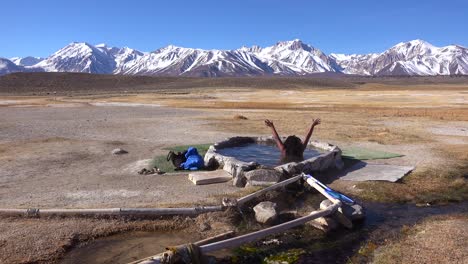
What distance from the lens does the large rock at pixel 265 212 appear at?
374 inches

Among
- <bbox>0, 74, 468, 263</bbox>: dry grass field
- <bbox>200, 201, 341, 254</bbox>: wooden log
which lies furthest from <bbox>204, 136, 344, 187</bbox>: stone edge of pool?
<bbox>200, 201, 341, 254</bbox>: wooden log

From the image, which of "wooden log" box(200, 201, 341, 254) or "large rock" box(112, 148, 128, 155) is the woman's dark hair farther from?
"large rock" box(112, 148, 128, 155)

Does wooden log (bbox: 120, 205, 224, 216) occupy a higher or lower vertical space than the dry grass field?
higher

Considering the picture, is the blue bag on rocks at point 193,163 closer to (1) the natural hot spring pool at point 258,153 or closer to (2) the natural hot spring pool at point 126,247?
(1) the natural hot spring pool at point 258,153

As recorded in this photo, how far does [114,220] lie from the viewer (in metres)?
9.23

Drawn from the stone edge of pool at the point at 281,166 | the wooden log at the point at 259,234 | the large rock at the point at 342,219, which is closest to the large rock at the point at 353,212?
the large rock at the point at 342,219

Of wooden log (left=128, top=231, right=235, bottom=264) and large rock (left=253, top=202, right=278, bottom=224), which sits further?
large rock (left=253, top=202, right=278, bottom=224)

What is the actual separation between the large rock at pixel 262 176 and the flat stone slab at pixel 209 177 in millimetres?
815

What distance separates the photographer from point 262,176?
39.8ft

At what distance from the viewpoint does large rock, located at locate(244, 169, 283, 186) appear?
12000 millimetres

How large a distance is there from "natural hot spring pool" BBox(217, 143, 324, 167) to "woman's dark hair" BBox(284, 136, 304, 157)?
68cm

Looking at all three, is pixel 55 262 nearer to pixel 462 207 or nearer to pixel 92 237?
pixel 92 237

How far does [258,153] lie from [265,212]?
7063mm

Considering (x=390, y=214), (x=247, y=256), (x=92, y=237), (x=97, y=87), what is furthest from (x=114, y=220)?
(x=97, y=87)
